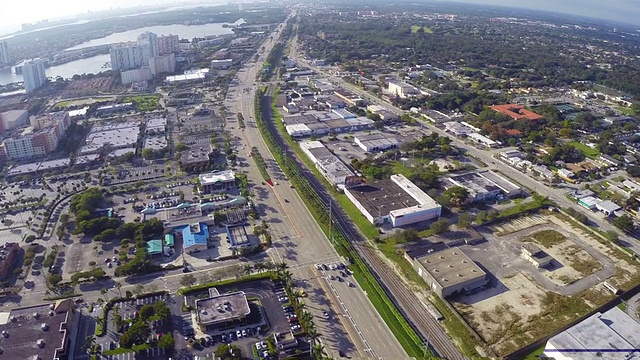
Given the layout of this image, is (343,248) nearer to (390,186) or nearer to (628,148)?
(390,186)

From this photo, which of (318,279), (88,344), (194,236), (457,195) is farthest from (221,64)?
(88,344)

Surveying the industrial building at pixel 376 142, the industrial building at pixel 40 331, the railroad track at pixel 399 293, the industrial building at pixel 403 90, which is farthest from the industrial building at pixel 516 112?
the industrial building at pixel 40 331

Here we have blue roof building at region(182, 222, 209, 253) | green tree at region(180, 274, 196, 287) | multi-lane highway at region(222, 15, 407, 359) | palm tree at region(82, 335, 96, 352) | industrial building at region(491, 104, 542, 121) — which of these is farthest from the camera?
industrial building at region(491, 104, 542, 121)

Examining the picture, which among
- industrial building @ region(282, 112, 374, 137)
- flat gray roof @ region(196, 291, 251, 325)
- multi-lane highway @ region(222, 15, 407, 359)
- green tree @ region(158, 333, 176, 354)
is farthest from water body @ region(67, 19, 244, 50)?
green tree @ region(158, 333, 176, 354)

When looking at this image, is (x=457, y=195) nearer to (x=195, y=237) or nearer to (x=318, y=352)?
(x=318, y=352)

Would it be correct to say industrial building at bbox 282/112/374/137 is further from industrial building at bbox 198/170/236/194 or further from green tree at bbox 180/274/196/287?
green tree at bbox 180/274/196/287

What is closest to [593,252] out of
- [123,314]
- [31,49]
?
[123,314]

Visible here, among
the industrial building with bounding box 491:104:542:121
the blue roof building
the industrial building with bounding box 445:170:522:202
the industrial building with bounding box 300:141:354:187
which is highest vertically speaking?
the industrial building with bounding box 491:104:542:121
